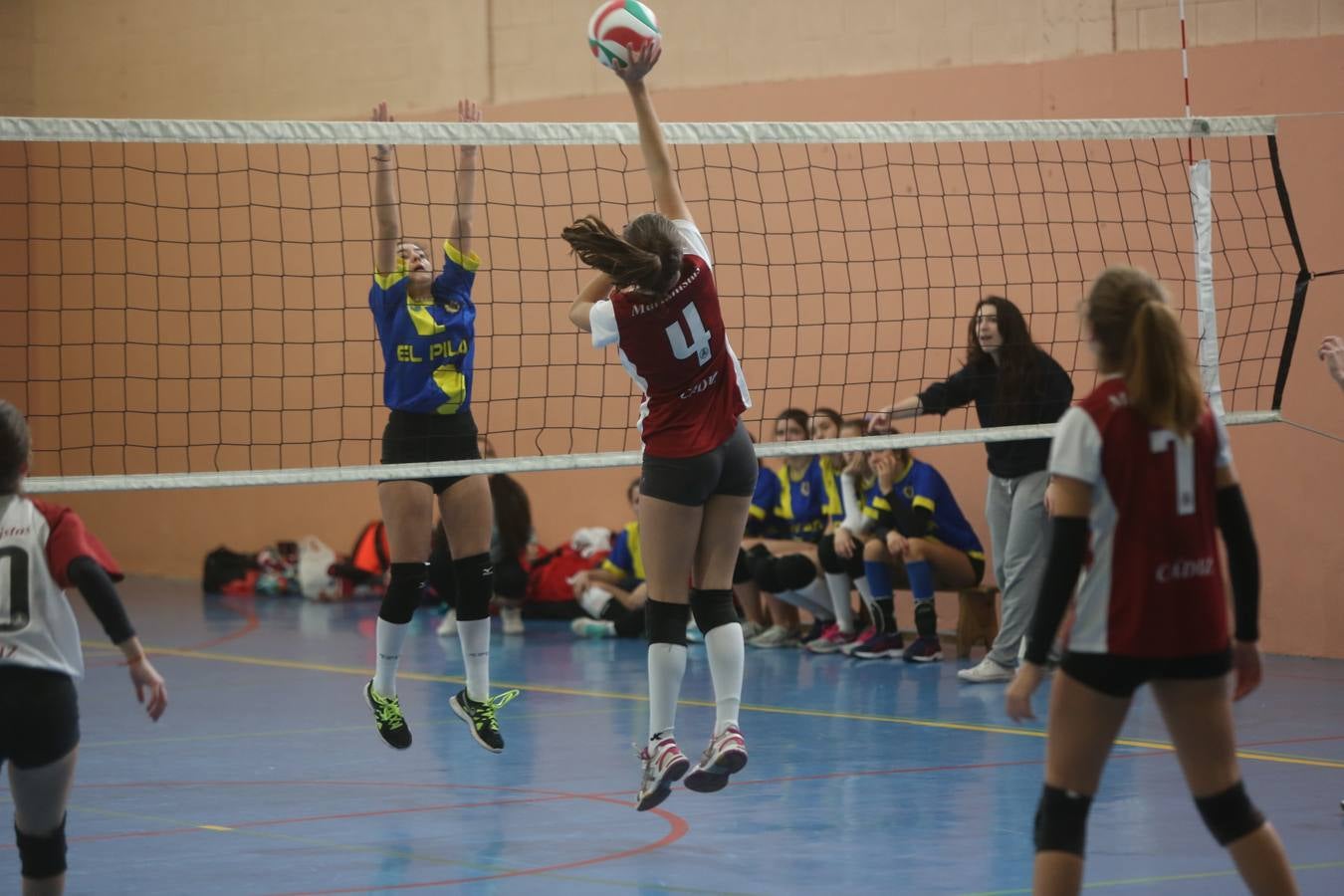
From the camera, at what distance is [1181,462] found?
3240 millimetres

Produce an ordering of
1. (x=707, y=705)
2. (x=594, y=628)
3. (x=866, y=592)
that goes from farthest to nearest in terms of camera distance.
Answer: (x=594, y=628)
(x=866, y=592)
(x=707, y=705)

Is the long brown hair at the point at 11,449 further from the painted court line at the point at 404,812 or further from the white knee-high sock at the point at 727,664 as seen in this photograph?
the white knee-high sock at the point at 727,664

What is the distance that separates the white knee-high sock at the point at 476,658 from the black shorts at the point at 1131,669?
10.3 ft

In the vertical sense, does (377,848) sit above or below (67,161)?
below

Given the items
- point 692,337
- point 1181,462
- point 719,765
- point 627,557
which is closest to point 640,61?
point 692,337

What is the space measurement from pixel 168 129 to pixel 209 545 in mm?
9363

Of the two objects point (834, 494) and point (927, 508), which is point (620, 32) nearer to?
point (927, 508)

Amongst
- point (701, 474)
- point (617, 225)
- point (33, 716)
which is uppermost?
point (617, 225)

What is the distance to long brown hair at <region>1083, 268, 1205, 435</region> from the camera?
126 inches

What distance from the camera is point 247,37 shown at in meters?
13.9

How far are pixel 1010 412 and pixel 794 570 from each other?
73.6 inches

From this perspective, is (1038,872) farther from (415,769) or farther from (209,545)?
(209,545)

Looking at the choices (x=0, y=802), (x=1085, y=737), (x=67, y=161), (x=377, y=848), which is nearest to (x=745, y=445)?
(x=377, y=848)

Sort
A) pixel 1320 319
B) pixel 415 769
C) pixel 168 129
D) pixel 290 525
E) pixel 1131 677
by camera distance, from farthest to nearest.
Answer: pixel 290 525 → pixel 1320 319 → pixel 415 769 → pixel 168 129 → pixel 1131 677
